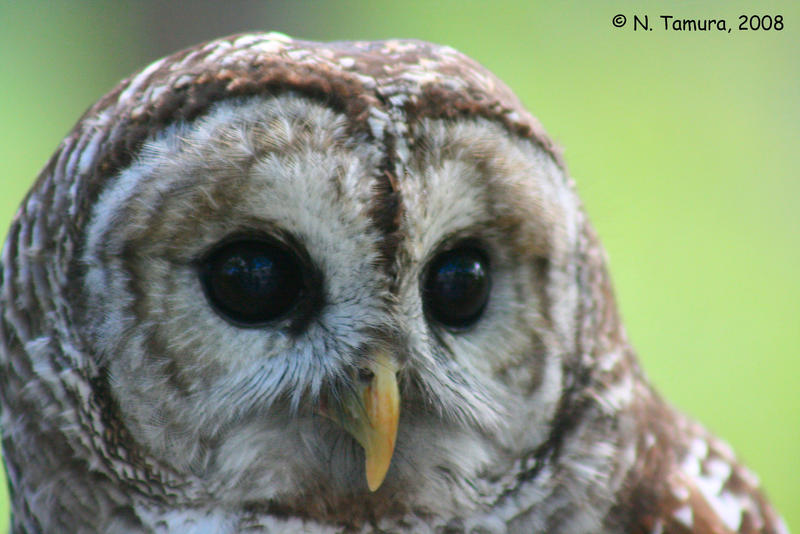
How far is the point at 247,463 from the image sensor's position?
5.24 feet

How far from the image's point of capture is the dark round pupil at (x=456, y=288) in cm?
156

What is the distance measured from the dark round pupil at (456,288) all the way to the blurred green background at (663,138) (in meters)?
3.78

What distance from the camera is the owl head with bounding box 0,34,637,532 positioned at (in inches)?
57.5

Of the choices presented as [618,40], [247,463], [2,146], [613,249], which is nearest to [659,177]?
[613,249]

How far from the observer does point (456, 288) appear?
5.15 feet

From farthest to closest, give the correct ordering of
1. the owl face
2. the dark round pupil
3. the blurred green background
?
the blurred green background < the dark round pupil < the owl face

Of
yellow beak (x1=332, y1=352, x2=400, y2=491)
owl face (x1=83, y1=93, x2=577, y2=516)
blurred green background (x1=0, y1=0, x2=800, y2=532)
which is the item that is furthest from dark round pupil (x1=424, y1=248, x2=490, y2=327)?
blurred green background (x1=0, y1=0, x2=800, y2=532)

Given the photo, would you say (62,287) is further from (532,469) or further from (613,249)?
(613,249)

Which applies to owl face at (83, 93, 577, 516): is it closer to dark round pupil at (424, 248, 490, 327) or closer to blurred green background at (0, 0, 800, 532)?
dark round pupil at (424, 248, 490, 327)

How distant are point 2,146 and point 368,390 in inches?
231

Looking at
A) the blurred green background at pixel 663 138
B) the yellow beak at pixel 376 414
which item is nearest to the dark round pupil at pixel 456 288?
the yellow beak at pixel 376 414

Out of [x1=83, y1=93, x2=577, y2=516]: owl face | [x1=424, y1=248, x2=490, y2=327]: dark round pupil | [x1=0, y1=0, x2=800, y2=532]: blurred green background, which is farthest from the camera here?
[x1=0, y1=0, x2=800, y2=532]: blurred green background

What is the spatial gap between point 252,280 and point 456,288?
0.35 metres

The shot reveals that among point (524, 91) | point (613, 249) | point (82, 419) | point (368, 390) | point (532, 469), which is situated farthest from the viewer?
point (524, 91)
